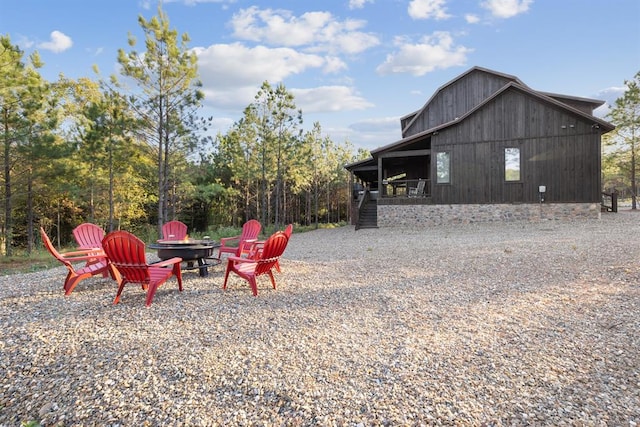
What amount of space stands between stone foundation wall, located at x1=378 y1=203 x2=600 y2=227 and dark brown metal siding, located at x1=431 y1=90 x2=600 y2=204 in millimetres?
278

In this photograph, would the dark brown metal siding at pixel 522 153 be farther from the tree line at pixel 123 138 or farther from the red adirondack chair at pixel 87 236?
the red adirondack chair at pixel 87 236

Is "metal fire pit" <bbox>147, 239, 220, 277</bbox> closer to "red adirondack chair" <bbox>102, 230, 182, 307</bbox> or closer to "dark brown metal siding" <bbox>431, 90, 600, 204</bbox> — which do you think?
"red adirondack chair" <bbox>102, 230, 182, 307</bbox>

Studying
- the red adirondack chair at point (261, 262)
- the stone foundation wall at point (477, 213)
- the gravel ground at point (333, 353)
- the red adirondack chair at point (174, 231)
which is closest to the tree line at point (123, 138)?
the red adirondack chair at point (174, 231)

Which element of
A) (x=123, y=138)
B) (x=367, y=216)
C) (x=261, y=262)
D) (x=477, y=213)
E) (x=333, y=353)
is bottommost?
(x=333, y=353)

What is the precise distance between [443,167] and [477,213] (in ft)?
8.05

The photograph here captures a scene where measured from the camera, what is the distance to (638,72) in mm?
20438

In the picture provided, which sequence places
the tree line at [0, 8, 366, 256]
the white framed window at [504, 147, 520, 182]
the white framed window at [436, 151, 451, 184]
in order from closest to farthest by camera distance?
the tree line at [0, 8, 366, 256]
the white framed window at [504, 147, 520, 182]
the white framed window at [436, 151, 451, 184]

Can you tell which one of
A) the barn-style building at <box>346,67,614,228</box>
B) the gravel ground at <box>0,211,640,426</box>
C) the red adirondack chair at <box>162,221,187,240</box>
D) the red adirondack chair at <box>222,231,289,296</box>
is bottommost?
the gravel ground at <box>0,211,640,426</box>

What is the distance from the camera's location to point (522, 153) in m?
14.5

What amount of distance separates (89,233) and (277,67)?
1291 centimetres

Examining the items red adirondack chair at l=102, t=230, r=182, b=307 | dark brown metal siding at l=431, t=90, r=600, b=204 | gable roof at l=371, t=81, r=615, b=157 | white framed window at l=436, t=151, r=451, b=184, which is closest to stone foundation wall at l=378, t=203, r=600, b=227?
dark brown metal siding at l=431, t=90, r=600, b=204

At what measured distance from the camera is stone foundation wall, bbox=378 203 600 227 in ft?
45.8

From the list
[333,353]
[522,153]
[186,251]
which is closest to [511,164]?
[522,153]

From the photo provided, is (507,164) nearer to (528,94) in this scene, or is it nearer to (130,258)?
(528,94)
